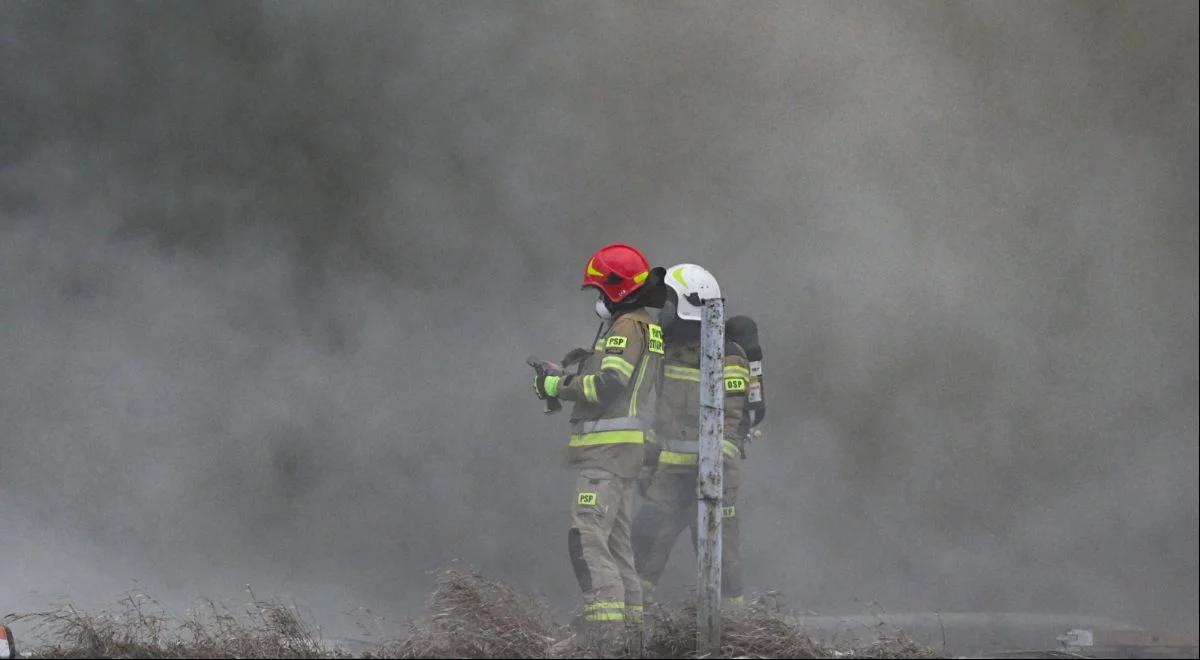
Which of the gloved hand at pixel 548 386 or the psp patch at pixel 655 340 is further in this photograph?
the psp patch at pixel 655 340

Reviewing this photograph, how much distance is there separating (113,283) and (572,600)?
3378mm

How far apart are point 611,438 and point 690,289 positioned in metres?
1.17

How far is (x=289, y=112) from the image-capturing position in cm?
916

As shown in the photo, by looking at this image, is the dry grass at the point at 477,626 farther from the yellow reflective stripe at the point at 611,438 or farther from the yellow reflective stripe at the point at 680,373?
the yellow reflective stripe at the point at 680,373

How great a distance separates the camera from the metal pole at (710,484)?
5297 mm

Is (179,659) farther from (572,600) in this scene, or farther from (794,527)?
(794,527)

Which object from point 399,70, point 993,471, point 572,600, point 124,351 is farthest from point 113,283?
point 993,471

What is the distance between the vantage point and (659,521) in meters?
7.24

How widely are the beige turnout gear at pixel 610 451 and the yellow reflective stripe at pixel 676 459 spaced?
22.4 inches

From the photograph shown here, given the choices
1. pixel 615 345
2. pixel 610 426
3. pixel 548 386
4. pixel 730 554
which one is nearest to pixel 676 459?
pixel 730 554

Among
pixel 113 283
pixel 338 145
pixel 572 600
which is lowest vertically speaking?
pixel 572 600

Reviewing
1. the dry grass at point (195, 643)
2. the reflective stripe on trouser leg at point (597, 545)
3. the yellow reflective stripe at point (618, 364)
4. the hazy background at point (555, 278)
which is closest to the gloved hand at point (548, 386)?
the yellow reflective stripe at point (618, 364)

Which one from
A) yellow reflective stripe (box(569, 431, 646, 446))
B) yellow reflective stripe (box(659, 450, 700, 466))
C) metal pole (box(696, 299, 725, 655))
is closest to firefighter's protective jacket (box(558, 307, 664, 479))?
yellow reflective stripe (box(569, 431, 646, 446))

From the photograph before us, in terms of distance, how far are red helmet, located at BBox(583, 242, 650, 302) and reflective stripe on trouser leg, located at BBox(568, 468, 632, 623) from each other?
86 cm
